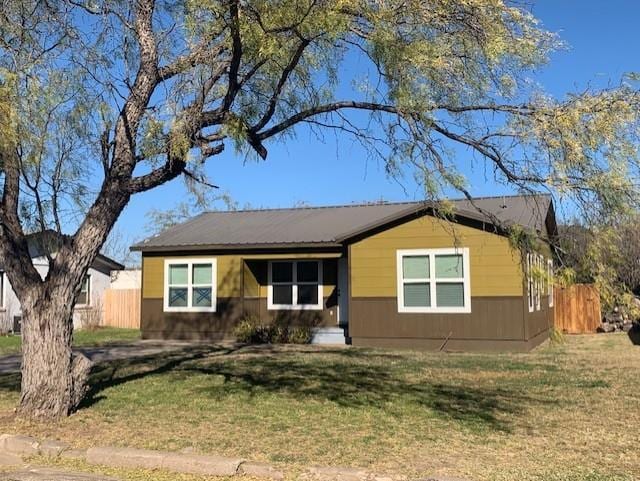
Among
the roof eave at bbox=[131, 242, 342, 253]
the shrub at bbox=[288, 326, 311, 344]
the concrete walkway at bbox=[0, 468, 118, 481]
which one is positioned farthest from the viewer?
the roof eave at bbox=[131, 242, 342, 253]

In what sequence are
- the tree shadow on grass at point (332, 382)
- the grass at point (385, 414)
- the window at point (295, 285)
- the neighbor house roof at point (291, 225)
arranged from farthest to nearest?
the window at point (295, 285) < the neighbor house roof at point (291, 225) < the tree shadow on grass at point (332, 382) < the grass at point (385, 414)

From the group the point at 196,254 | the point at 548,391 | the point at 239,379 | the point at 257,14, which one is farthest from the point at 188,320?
the point at 257,14

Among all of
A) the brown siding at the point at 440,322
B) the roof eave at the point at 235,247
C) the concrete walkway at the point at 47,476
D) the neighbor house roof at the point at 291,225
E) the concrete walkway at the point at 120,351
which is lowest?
the concrete walkway at the point at 47,476

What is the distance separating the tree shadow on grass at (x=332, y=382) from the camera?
902cm

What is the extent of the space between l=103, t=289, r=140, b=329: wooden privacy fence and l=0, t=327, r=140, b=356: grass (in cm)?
166

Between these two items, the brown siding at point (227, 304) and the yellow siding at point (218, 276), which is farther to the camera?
the yellow siding at point (218, 276)

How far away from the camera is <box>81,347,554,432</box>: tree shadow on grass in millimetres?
9023

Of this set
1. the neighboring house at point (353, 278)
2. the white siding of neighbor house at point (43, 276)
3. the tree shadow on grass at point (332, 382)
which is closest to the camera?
the tree shadow on grass at point (332, 382)

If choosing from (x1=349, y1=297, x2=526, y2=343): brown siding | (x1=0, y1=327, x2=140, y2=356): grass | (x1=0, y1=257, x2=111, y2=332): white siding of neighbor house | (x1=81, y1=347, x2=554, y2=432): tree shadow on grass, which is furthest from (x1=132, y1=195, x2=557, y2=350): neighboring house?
(x1=0, y1=257, x2=111, y2=332): white siding of neighbor house

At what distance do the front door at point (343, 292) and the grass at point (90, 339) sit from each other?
22.3 ft

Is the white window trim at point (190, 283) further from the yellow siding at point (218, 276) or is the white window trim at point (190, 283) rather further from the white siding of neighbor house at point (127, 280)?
the white siding of neighbor house at point (127, 280)

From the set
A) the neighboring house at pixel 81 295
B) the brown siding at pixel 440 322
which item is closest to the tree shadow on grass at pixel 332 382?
the brown siding at pixel 440 322

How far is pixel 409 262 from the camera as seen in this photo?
17.3 m

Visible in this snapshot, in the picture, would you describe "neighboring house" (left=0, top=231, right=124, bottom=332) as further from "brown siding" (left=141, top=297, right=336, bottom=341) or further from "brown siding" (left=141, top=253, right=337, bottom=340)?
"brown siding" (left=141, top=297, right=336, bottom=341)
